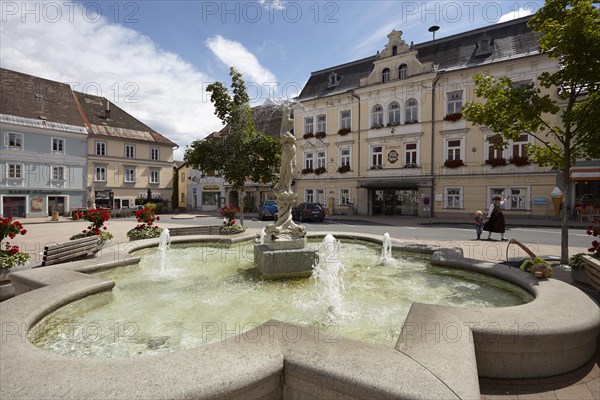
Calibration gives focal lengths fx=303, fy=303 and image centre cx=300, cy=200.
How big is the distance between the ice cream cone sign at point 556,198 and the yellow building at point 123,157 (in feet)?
130

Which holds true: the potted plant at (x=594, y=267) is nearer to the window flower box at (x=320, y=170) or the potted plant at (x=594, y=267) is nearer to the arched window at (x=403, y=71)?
the arched window at (x=403, y=71)

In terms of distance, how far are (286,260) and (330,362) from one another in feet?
13.3

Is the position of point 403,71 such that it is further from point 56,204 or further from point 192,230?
point 56,204

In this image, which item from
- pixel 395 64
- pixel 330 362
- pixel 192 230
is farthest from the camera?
pixel 395 64

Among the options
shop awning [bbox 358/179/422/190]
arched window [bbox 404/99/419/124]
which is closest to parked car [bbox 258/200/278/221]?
shop awning [bbox 358/179/422/190]

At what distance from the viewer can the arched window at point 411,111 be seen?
2581 centimetres

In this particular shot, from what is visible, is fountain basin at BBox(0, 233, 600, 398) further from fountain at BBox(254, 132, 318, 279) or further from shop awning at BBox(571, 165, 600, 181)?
shop awning at BBox(571, 165, 600, 181)

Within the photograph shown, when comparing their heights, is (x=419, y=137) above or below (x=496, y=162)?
above

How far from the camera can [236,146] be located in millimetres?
16266

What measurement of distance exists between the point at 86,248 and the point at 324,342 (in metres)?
7.71

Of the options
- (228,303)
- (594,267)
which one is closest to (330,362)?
(228,303)

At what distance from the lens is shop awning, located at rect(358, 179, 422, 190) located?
2553 centimetres

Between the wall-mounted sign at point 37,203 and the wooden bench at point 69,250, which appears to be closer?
the wooden bench at point 69,250

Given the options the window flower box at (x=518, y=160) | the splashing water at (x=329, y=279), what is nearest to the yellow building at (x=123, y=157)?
the splashing water at (x=329, y=279)
